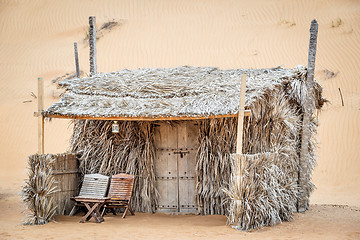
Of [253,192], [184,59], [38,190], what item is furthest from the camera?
[184,59]

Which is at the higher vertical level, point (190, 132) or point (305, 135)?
point (190, 132)

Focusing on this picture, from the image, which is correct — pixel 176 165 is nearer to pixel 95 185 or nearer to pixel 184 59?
pixel 95 185

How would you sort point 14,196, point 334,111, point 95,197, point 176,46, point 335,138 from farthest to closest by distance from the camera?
point 176,46
point 334,111
point 335,138
point 14,196
point 95,197

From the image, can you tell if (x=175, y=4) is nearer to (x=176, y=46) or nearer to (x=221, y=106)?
(x=176, y=46)

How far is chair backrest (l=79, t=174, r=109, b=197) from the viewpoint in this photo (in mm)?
9477

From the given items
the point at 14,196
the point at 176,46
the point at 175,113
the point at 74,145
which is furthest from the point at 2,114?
the point at 175,113

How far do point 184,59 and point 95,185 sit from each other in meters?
18.0

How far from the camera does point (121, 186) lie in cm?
947

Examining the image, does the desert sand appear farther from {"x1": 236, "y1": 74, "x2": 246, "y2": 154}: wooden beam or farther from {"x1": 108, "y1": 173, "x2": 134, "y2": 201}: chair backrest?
{"x1": 236, "y1": 74, "x2": 246, "y2": 154}: wooden beam

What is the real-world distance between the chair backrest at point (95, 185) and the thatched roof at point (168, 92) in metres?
1.52

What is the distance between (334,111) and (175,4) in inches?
735

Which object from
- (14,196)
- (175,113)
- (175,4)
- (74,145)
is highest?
(175,4)

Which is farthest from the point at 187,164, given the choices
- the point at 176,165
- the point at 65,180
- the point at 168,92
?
the point at 65,180

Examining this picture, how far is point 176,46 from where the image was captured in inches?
1117
